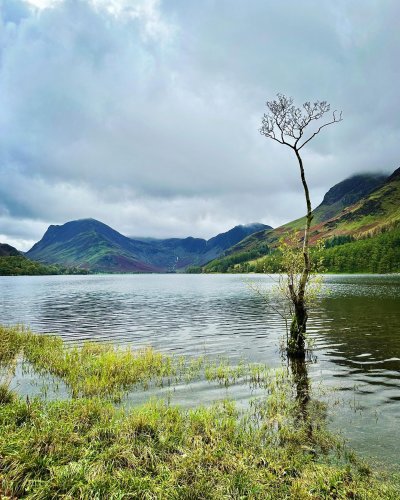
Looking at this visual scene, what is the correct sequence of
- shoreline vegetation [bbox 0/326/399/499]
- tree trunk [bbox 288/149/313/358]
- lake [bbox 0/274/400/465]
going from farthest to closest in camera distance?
tree trunk [bbox 288/149/313/358] → lake [bbox 0/274/400/465] → shoreline vegetation [bbox 0/326/399/499]

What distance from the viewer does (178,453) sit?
12.3 m

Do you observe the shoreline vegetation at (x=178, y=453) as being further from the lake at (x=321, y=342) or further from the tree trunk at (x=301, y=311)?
the tree trunk at (x=301, y=311)

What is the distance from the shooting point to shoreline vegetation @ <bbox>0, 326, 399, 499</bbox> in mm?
9914

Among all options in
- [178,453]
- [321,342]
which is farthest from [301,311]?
[178,453]

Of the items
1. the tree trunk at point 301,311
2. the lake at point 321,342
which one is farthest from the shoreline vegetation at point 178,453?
the tree trunk at point 301,311

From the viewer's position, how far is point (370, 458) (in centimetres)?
1309

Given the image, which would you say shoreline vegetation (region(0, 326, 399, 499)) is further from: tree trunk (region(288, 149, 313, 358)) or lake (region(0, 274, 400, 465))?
tree trunk (region(288, 149, 313, 358))

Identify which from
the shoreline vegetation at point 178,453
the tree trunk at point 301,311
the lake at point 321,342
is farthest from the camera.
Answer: the tree trunk at point 301,311

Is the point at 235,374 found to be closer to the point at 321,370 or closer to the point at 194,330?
the point at 321,370

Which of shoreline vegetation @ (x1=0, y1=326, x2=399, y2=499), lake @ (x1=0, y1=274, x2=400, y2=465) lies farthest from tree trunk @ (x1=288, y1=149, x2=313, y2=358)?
shoreline vegetation @ (x1=0, y1=326, x2=399, y2=499)

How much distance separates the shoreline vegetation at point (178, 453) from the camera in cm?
991

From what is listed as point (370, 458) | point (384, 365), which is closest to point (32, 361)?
point (370, 458)

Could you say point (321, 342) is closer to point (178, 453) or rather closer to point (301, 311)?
point (301, 311)

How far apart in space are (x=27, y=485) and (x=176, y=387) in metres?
13.6
